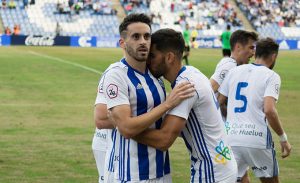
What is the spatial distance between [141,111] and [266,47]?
278cm

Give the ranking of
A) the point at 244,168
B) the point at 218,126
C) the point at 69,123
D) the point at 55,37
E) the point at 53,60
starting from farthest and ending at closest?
the point at 55,37, the point at 53,60, the point at 69,123, the point at 244,168, the point at 218,126

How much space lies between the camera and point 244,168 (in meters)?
8.20

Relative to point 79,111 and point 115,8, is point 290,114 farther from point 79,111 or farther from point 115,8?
point 115,8

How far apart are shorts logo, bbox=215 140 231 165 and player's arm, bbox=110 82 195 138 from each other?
59cm

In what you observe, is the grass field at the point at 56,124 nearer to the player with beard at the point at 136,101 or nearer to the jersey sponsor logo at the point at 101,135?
the jersey sponsor logo at the point at 101,135

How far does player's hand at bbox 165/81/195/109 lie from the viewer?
5.27 metres

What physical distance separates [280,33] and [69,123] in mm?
50719

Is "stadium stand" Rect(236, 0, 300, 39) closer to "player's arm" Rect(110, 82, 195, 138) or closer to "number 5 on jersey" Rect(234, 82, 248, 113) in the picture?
"number 5 on jersey" Rect(234, 82, 248, 113)

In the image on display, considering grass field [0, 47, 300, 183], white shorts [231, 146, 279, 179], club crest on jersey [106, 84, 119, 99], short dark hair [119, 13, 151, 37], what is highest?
short dark hair [119, 13, 151, 37]

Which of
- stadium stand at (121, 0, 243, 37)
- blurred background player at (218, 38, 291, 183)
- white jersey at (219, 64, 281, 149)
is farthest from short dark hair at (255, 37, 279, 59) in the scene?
stadium stand at (121, 0, 243, 37)

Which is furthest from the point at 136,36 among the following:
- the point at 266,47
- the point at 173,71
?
the point at 266,47

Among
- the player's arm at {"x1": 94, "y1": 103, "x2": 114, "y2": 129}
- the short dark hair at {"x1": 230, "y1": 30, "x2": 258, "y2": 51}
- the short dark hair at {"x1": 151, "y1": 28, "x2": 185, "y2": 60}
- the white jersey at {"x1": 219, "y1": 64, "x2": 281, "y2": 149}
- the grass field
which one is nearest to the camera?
the short dark hair at {"x1": 151, "y1": 28, "x2": 185, "y2": 60}

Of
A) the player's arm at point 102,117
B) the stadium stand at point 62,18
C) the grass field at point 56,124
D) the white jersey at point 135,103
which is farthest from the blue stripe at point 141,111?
the stadium stand at point 62,18

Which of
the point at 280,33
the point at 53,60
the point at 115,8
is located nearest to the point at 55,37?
the point at 115,8
